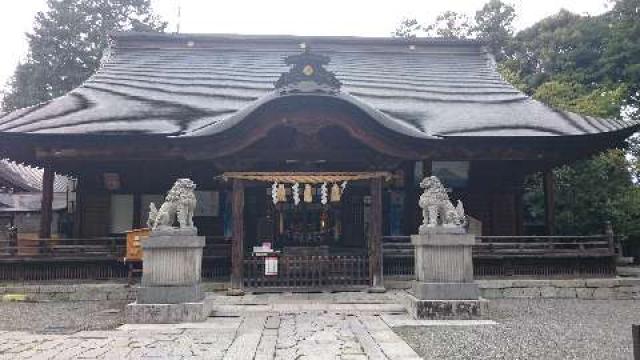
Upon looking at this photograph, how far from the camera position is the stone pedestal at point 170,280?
8188 millimetres

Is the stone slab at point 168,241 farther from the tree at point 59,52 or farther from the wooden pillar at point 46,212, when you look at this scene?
the tree at point 59,52

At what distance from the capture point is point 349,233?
14.7 m

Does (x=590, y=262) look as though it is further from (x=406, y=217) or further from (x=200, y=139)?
(x=200, y=139)

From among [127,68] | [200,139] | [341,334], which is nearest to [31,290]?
[200,139]

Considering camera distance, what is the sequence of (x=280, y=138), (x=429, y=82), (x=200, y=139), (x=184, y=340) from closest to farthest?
(x=184, y=340) < (x=200, y=139) < (x=280, y=138) < (x=429, y=82)

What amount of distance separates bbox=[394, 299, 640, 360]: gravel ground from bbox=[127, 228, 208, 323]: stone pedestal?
3493mm

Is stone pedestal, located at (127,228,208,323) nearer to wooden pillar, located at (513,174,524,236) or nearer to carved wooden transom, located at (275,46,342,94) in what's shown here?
carved wooden transom, located at (275,46,342,94)

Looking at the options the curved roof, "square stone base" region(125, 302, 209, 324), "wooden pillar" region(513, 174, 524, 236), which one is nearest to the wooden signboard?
the curved roof

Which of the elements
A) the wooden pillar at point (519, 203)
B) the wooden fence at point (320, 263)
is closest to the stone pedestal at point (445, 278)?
the wooden fence at point (320, 263)

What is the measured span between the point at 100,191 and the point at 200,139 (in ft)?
17.8

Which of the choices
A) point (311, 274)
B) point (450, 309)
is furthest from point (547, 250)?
point (311, 274)

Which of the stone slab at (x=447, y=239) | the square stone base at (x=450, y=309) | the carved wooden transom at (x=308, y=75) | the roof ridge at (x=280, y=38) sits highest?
the roof ridge at (x=280, y=38)

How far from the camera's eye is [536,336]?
7203 millimetres

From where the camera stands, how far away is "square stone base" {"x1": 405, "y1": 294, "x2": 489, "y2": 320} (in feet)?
27.8
